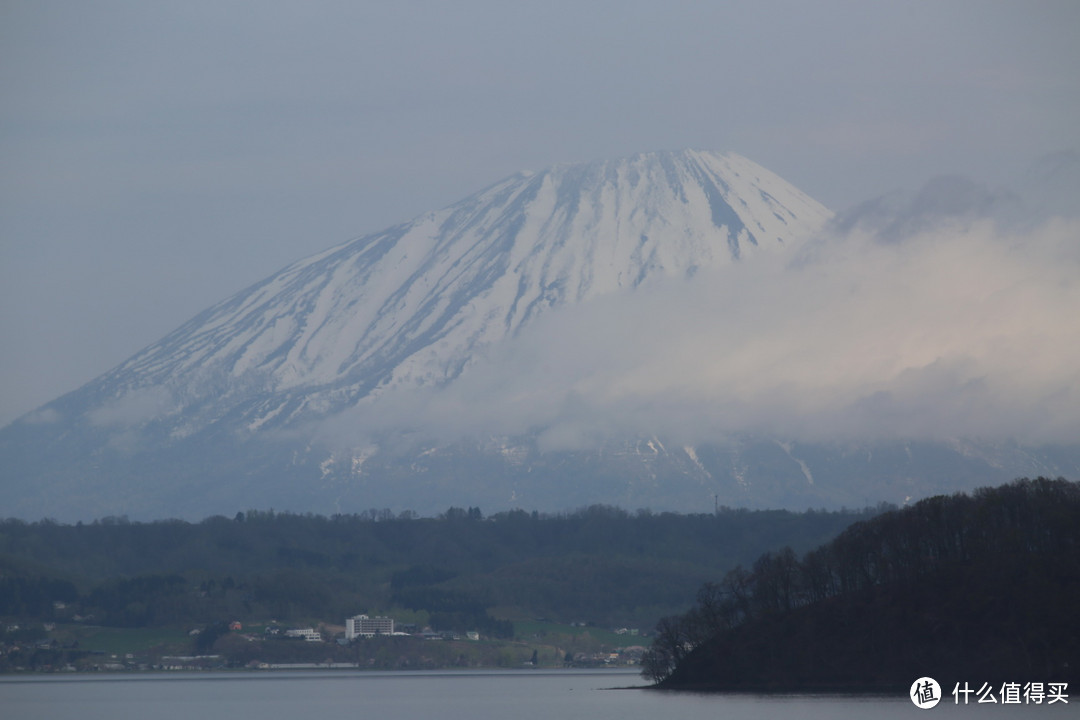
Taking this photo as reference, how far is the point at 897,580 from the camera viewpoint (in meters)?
91.1

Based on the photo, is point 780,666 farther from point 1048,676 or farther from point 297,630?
point 297,630

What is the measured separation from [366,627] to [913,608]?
3615 inches

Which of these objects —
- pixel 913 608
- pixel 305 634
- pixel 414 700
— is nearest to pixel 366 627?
pixel 305 634

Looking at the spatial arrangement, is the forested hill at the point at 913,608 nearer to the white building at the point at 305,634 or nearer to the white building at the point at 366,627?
the white building at the point at 305,634

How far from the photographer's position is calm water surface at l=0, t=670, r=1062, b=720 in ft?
255

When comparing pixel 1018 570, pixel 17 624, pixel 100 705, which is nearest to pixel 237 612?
pixel 17 624

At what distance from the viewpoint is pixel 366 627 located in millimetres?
170125

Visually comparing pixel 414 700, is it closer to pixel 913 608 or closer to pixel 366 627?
pixel 913 608

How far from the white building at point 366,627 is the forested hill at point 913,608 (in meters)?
70.2

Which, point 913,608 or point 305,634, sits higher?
point 305,634

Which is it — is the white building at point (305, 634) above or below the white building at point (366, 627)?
below

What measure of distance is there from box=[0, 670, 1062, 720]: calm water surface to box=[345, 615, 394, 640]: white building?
1861 centimetres

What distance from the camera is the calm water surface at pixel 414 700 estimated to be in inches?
3066

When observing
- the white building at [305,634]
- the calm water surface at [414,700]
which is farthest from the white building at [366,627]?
the calm water surface at [414,700]
